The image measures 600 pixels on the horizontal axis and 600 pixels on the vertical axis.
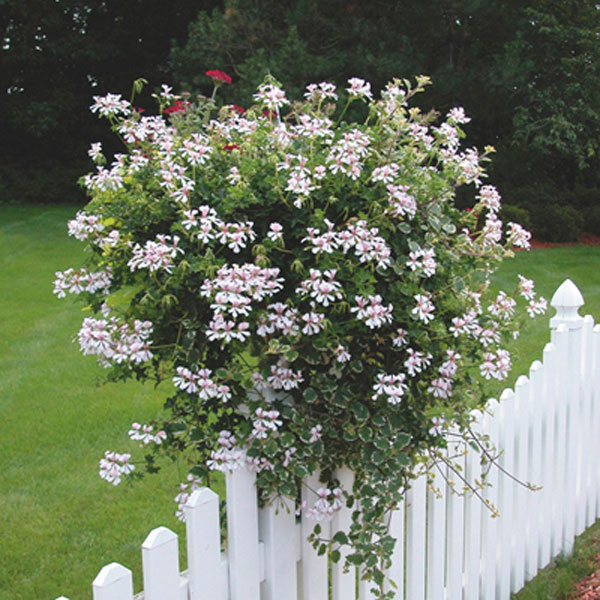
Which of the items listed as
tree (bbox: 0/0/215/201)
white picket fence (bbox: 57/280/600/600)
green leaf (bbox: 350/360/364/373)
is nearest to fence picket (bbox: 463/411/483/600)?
white picket fence (bbox: 57/280/600/600)

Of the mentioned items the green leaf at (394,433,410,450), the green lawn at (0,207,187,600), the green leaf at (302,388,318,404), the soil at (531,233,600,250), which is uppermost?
the green leaf at (302,388,318,404)

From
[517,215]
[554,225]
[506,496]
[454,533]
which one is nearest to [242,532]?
[454,533]

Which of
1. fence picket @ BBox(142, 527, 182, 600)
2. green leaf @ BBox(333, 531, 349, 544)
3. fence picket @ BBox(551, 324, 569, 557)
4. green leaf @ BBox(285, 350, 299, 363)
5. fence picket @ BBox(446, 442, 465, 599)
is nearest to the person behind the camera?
fence picket @ BBox(142, 527, 182, 600)

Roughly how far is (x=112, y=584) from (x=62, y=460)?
2.90m

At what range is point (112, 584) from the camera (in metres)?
1.53

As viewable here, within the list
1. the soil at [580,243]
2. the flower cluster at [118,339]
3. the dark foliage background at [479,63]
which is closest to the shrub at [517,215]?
the dark foliage background at [479,63]

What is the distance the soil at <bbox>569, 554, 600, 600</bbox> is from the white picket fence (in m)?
0.19

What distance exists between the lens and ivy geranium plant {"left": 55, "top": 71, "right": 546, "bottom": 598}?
5.81 ft

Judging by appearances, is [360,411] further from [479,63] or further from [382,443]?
[479,63]

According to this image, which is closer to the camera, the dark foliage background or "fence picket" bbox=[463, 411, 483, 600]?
"fence picket" bbox=[463, 411, 483, 600]

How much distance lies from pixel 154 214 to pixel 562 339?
201 centimetres

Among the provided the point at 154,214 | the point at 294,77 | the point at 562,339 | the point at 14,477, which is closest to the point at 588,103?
the point at 294,77

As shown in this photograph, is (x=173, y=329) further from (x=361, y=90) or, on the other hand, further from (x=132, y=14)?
(x=132, y=14)

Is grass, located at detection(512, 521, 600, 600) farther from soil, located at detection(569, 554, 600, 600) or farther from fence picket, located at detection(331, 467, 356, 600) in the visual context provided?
fence picket, located at detection(331, 467, 356, 600)
